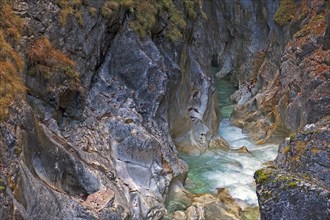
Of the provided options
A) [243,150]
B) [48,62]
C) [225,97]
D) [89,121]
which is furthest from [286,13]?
[48,62]

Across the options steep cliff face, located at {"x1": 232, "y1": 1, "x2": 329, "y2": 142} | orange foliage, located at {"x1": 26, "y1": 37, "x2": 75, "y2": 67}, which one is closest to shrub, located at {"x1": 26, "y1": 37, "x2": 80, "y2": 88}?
orange foliage, located at {"x1": 26, "y1": 37, "x2": 75, "y2": 67}

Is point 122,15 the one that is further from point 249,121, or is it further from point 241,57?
point 241,57

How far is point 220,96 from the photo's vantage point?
134ft

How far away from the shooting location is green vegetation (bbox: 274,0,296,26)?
1193 inches

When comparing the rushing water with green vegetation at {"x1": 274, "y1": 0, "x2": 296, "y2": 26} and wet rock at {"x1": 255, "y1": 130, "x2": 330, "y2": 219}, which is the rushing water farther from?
green vegetation at {"x1": 274, "y1": 0, "x2": 296, "y2": 26}

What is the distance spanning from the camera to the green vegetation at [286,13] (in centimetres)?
3031

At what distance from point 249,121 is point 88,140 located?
18020 millimetres

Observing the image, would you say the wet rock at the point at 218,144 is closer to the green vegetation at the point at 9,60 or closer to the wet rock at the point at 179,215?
the wet rock at the point at 179,215

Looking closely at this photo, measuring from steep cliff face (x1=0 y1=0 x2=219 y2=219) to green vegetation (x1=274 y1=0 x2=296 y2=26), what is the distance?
11.6 m

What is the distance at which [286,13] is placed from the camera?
100 feet

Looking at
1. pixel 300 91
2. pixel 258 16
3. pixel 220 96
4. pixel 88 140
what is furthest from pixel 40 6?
pixel 258 16

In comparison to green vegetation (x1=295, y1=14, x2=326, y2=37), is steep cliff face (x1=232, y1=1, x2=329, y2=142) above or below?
below

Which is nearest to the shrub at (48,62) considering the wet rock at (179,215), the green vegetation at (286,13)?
the wet rock at (179,215)

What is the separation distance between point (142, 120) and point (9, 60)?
7.86 m
